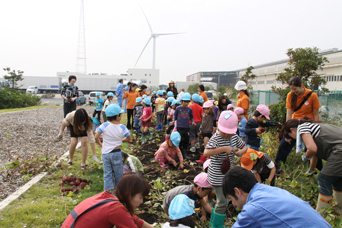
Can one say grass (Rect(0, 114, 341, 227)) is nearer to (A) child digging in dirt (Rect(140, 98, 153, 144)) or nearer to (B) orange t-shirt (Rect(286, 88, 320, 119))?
(B) orange t-shirt (Rect(286, 88, 320, 119))

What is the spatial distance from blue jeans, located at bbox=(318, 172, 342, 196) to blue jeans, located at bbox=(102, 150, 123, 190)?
9.89ft

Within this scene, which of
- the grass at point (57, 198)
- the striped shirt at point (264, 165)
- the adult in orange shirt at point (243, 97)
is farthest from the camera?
the adult in orange shirt at point (243, 97)

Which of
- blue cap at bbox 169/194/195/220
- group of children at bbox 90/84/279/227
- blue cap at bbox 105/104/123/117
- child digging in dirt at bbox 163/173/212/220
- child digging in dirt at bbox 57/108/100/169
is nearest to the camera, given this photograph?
blue cap at bbox 169/194/195/220

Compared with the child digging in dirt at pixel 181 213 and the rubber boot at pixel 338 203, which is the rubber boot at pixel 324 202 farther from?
the child digging in dirt at pixel 181 213

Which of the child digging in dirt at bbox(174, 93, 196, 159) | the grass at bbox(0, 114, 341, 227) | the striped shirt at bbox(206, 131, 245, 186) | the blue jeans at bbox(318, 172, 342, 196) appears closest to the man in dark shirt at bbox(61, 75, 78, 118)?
the grass at bbox(0, 114, 341, 227)

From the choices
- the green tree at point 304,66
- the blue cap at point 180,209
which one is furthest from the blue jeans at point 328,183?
the green tree at point 304,66

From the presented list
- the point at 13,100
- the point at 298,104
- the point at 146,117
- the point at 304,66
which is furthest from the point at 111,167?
the point at 13,100

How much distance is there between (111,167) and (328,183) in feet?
10.6

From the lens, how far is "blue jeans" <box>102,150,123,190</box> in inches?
170

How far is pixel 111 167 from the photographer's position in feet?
14.4

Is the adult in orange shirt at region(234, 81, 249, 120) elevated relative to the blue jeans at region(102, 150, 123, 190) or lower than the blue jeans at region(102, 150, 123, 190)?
elevated

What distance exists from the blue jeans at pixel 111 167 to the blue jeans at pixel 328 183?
9.89 feet

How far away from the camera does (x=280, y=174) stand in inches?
190

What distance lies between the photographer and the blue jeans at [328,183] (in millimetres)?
3303
